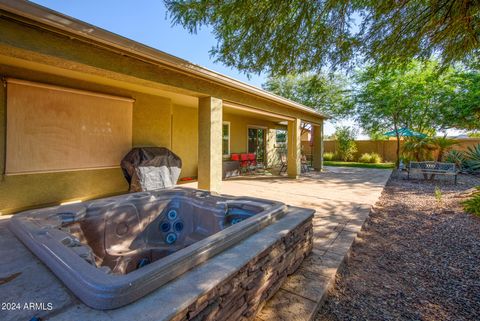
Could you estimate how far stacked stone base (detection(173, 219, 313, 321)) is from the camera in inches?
55.2

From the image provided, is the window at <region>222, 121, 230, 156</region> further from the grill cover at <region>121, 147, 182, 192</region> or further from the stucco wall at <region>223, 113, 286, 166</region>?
the grill cover at <region>121, 147, 182, 192</region>

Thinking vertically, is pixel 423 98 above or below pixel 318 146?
above

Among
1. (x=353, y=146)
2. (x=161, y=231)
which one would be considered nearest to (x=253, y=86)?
(x=161, y=231)

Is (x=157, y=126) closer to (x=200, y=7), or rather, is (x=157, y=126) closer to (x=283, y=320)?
(x=200, y=7)

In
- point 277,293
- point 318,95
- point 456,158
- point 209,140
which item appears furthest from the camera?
point 318,95

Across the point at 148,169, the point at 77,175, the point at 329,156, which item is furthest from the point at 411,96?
the point at 77,175

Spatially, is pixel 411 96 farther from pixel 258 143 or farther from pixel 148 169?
pixel 148 169

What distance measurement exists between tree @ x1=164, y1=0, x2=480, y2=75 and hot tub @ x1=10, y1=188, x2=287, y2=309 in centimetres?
269

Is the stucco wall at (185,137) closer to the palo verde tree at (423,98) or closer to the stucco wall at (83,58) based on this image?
the stucco wall at (83,58)

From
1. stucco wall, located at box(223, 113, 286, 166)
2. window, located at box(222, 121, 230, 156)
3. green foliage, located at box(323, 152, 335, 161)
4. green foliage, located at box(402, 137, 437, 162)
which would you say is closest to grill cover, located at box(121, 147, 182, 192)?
window, located at box(222, 121, 230, 156)

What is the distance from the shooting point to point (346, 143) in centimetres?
1677

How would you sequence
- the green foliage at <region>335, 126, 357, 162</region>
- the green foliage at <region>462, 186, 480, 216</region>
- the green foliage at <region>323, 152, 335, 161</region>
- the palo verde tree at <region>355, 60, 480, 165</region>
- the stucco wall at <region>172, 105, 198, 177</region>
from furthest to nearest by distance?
1. the green foliage at <region>323, 152, 335, 161</region>
2. the green foliage at <region>335, 126, 357, 162</region>
3. the palo verde tree at <region>355, 60, 480, 165</region>
4. the stucco wall at <region>172, 105, 198, 177</region>
5. the green foliage at <region>462, 186, 480, 216</region>

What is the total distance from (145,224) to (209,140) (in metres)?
2.36

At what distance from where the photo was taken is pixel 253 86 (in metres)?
5.98
